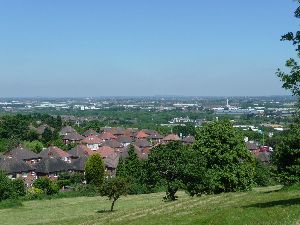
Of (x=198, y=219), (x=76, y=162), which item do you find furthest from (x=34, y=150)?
(x=198, y=219)

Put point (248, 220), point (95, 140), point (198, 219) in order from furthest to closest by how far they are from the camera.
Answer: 1. point (95, 140)
2. point (198, 219)
3. point (248, 220)

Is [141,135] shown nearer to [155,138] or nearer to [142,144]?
[155,138]

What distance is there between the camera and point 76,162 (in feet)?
268

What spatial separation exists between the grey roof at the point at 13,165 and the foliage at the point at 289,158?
159ft

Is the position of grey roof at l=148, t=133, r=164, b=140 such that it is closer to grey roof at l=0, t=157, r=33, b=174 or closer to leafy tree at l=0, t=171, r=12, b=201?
grey roof at l=0, t=157, r=33, b=174

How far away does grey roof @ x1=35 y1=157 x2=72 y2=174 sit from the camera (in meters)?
77.9

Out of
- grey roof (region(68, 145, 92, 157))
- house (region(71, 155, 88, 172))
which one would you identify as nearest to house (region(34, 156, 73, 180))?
house (region(71, 155, 88, 172))

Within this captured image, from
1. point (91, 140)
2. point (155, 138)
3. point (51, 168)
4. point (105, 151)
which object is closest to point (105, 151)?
point (105, 151)

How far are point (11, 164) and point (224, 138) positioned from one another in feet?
165

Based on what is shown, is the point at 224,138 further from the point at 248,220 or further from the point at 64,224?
the point at 248,220

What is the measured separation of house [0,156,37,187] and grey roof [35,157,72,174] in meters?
1.26

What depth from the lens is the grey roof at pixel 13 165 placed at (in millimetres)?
76688

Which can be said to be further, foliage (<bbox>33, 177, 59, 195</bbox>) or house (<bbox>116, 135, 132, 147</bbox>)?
house (<bbox>116, 135, 132, 147</bbox>)

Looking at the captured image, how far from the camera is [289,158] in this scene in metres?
38.5
